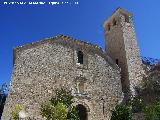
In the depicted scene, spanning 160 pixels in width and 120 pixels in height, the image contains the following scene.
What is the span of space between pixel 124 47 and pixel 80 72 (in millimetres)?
6747

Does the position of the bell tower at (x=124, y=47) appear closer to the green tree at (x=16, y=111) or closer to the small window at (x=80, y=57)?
the small window at (x=80, y=57)

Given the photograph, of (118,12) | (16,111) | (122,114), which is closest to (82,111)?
(122,114)

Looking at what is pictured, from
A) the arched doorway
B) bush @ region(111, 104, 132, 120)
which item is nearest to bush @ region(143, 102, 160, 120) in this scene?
bush @ region(111, 104, 132, 120)

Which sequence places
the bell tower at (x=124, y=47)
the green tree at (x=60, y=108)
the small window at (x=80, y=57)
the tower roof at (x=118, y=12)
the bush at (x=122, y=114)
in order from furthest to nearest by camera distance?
the tower roof at (x=118, y=12) → the bell tower at (x=124, y=47) → the small window at (x=80, y=57) → the bush at (x=122, y=114) → the green tree at (x=60, y=108)

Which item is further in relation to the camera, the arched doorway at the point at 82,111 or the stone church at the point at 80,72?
the arched doorway at the point at 82,111

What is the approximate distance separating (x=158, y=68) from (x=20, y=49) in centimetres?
1613

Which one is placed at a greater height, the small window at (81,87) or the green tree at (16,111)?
the small window at (81,87)

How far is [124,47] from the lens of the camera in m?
34.4

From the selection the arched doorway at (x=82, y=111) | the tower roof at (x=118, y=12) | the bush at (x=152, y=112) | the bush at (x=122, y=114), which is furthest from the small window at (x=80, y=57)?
the bush at (x=152, y=112)

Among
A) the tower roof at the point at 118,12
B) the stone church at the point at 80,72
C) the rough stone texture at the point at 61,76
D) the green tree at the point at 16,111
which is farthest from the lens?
the tower roof at the point at 118,12

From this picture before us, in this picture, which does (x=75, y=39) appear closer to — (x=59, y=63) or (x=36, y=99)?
(x=59, y=63)

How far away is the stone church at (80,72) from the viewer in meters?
27.2

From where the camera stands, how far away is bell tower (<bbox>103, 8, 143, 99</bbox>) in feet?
109

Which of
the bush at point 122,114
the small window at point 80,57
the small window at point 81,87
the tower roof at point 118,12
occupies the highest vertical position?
the tower roof at point 118,12
